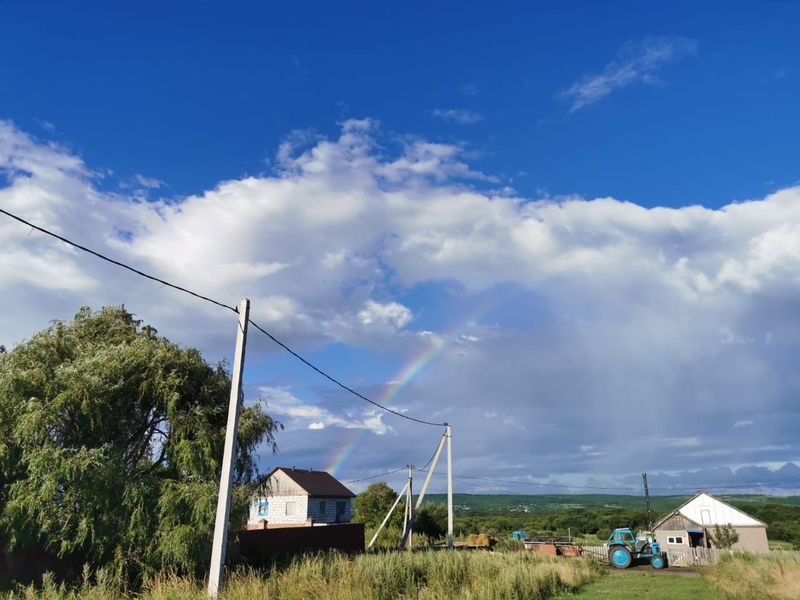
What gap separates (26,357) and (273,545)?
33.7 ft

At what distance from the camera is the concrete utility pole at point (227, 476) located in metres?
9.69

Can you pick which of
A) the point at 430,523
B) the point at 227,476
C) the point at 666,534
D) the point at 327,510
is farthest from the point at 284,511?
the point at 227,476

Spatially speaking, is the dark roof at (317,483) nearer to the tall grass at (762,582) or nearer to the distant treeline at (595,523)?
the distant treeline at (595,523)

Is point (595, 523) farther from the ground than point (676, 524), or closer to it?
closer to it

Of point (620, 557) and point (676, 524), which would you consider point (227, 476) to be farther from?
point (676, 524)

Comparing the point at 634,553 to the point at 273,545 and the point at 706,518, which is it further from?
the point at 706,518

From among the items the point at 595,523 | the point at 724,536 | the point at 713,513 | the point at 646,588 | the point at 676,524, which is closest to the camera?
the point at 646,588

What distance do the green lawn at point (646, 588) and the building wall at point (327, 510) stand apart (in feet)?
88.0

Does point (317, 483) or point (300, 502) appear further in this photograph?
point (317, 483)

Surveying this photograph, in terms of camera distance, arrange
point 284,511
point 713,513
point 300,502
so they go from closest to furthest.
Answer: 1. point 300,502
2. point 284,511
3. point 713,513

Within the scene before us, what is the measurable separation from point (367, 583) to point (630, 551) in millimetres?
23708

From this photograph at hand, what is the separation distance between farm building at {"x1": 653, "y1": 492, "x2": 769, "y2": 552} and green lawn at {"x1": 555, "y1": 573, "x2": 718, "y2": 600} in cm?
2979

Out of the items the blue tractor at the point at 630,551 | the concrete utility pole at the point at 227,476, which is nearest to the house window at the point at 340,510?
the blue tractor at the point at 630,551

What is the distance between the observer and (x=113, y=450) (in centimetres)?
1388
